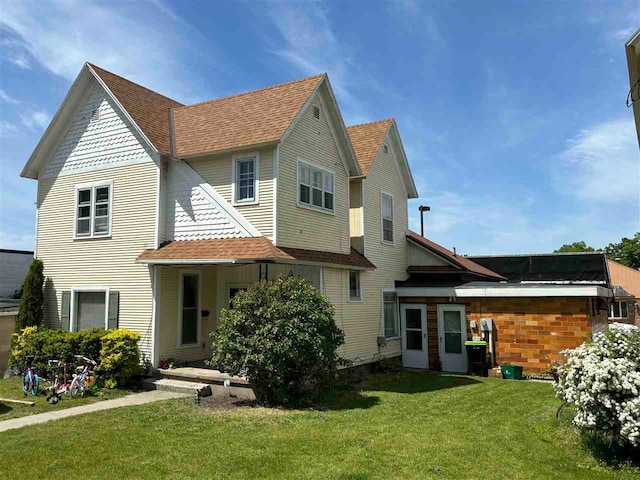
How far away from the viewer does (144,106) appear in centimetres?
1538

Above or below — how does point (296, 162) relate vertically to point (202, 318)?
above

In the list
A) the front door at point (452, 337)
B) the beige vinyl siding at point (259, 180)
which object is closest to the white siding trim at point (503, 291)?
the front door at point (452, 337)

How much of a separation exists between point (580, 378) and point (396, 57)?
953 centimetres

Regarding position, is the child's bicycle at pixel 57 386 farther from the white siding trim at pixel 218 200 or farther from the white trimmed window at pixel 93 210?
the white siding trim at pixel 218 200

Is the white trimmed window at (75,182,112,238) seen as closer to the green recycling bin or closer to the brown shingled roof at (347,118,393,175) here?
the brown shingled roof at (347,118,393,175)

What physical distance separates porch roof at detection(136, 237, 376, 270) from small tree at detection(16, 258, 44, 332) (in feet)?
14.0

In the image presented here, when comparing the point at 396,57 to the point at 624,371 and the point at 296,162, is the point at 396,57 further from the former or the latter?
the point at 624,371

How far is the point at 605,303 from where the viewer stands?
1802 centimetres

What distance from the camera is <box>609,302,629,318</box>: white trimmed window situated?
3623cm

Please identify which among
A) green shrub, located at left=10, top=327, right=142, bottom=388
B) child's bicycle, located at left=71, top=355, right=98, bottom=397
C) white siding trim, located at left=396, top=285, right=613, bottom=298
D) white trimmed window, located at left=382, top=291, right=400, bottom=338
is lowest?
child's bicycle, located at left=71, top=355, right=98, bottom=397

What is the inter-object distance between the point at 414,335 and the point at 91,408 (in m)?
10.6

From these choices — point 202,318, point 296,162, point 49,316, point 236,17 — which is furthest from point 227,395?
point 236,17

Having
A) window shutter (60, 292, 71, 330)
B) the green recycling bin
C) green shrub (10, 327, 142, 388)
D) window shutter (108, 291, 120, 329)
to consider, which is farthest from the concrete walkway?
the green recycling bin

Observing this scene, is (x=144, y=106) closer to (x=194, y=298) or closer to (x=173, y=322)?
(x=194, y=298)
